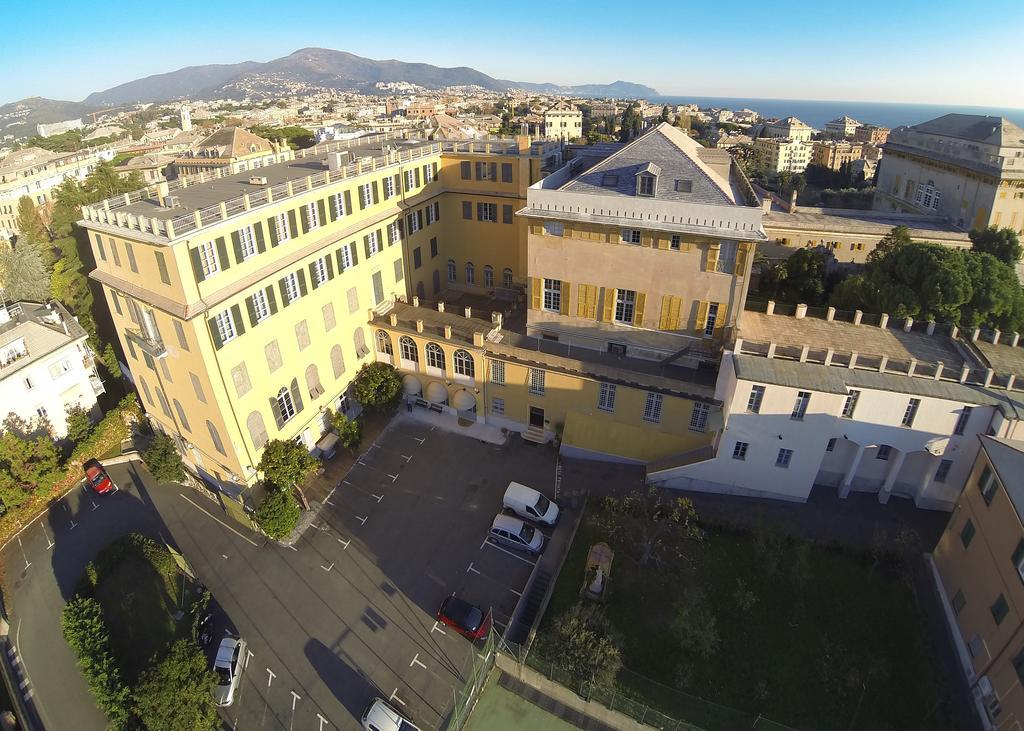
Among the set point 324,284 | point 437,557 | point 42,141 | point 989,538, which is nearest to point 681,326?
point 989,538

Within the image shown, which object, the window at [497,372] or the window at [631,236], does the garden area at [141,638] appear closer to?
the window at [497,372]

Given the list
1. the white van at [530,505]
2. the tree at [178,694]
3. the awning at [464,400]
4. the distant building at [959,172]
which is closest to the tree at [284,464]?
the tree at [178,694]

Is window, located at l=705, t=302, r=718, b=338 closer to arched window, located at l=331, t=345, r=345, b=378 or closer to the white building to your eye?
arched window, located at l=331, t=345, r=345, b=378

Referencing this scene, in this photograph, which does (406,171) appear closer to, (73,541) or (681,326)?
(681,326)

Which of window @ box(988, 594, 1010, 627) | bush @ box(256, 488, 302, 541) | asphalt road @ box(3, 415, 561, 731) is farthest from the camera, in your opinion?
bush @ box(256, 488, 302, 541)

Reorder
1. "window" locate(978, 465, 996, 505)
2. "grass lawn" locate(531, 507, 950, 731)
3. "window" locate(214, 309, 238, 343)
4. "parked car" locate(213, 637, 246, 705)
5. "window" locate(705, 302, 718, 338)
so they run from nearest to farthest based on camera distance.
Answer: "grass lawn" locate(531, 507, 950, 731) < "window" locate(978, 465, 996, 505) < "parked car" locate(213, 637, 246, 705) < "window" locate(214, 309, 238, 343) < "window" locate(705, 302, 718, 338)

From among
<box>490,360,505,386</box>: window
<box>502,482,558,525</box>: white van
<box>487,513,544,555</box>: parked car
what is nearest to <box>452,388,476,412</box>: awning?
<box>490,360,505,386</box>: window
